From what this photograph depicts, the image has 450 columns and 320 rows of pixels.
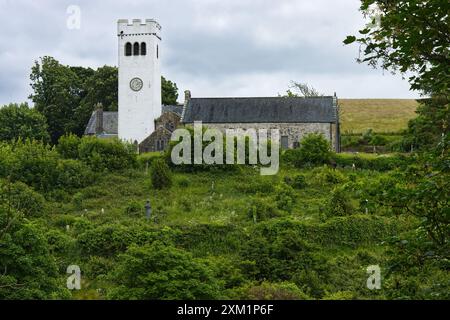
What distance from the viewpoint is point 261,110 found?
5734 centimetres

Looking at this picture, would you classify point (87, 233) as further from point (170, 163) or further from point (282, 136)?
point (282, 136)

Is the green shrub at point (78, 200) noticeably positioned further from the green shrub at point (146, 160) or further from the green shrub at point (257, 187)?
the green shrub at point (257, 187)

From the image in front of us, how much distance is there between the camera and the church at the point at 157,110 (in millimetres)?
56125

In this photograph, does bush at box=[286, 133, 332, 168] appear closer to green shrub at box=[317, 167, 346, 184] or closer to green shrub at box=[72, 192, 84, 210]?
green shrub at box=[317, 167, 346, 184]

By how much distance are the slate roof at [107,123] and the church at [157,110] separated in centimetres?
887

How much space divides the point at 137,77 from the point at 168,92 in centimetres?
1795

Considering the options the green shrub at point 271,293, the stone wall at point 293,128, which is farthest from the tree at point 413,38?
the stone wall at point 293,128

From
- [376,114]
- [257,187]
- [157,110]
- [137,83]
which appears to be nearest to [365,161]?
[257,187]

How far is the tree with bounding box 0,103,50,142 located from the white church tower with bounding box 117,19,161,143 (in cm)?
1223

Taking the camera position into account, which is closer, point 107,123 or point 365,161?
point 365,161

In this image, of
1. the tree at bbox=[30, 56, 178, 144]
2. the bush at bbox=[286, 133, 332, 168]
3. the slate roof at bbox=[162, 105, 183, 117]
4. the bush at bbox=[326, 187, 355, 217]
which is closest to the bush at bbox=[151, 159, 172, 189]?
the bush at bbox=[286, 133, 332, 168]

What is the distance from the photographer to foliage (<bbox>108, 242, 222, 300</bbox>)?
60.7ft

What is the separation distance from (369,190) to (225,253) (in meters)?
18.7

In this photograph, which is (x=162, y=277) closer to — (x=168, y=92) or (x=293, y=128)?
(x=293, y=128)
